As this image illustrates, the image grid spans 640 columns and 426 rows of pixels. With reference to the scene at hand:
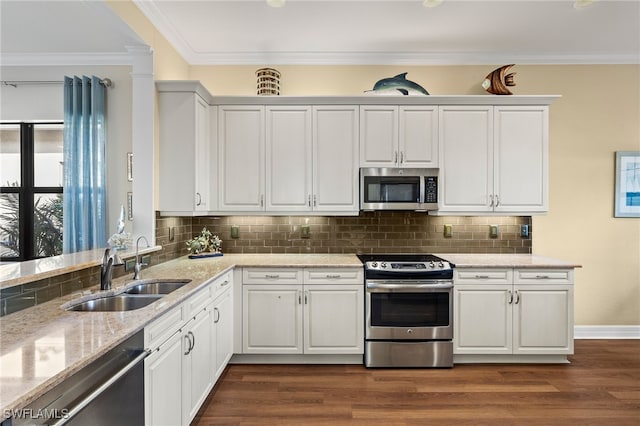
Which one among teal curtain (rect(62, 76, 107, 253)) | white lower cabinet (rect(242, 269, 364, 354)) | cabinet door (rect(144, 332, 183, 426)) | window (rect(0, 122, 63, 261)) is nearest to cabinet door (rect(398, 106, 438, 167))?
white lower cabinet (rect(242, 269, 364, 354))

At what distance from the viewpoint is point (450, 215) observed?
3662 millimetres

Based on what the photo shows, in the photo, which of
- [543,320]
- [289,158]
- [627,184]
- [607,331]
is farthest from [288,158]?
[607,331]

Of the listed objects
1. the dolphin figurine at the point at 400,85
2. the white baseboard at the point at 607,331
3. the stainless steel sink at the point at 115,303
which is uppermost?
the dolphin figurine at the point at 400,85

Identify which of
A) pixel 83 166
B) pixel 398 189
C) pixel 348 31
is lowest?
pixel 398 189

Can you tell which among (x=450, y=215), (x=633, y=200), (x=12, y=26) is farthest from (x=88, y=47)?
(x=633, y=200)

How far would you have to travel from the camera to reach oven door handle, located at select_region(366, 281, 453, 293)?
324 cm

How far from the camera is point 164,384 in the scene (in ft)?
6.16

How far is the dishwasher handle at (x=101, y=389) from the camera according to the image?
1.16 metres

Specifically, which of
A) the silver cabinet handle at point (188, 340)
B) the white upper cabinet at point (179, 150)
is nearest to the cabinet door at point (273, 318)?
the white upper cabinet at point (179, 150)

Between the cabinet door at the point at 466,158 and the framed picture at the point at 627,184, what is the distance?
1.56 m

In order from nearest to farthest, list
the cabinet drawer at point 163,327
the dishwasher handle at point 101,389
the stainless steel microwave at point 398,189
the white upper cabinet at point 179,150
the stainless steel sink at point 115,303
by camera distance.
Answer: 1. the dishwasher handle at point 101,389
2. the cabinet drawer at point 163,327
3. the stainless steel sink at point 115,303
4. the white upper cabinet at point 179,150
5. the stainless steel microwave at point 398,189

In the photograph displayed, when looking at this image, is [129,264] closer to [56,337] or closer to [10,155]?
[56,337]

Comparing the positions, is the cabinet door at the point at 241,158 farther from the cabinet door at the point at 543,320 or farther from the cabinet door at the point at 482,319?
the cabinet door at the point at 543,320

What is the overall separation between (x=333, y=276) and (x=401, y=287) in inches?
23.5
